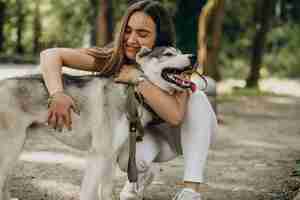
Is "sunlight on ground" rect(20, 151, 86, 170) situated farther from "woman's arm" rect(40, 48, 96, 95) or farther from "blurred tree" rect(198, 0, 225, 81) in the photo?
"blurred tree" rect(198, 0, 225, 81)

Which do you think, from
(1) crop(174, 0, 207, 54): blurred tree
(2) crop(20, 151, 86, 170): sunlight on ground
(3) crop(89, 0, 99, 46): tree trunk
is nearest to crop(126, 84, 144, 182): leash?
(2) crop(20, 151, 86, 170): sunlight on ground

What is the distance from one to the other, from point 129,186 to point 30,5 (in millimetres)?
30449

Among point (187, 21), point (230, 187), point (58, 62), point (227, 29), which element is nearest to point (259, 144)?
point (230, 187)

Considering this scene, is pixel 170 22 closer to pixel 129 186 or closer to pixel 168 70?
pixel 168 70

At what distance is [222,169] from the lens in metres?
5.21

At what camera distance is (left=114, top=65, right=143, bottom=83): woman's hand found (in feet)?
11.3

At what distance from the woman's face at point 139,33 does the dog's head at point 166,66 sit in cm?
11

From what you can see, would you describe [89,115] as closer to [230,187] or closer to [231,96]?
[230,187]

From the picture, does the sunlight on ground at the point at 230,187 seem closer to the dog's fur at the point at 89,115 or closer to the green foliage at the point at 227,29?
the dog's fur at the point at 89,115

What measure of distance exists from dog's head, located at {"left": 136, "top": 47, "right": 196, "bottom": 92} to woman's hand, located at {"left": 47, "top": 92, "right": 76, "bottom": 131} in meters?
0.48

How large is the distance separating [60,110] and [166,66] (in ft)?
2.10

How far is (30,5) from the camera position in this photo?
3297 centimetres

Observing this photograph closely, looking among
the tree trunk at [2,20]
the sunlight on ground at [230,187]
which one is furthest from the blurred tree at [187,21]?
the sunlight on ground at [230,187]

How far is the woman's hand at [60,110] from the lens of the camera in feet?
10.7
